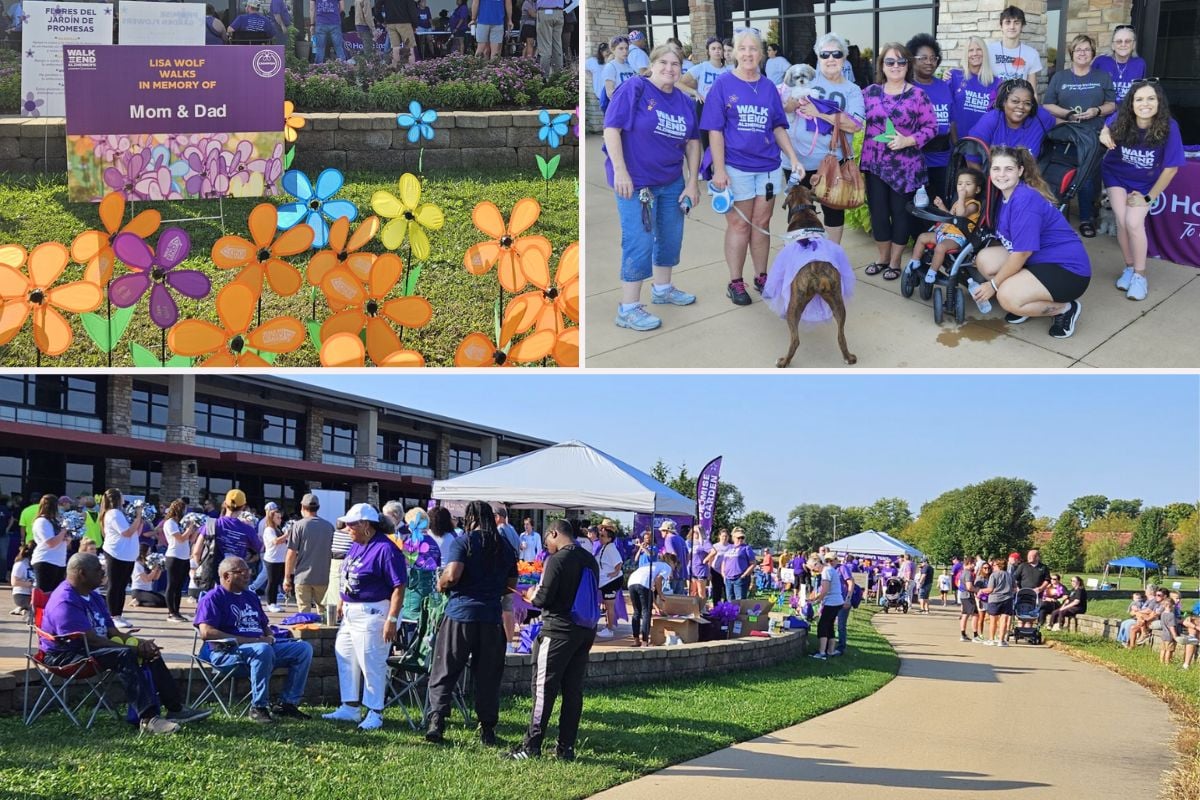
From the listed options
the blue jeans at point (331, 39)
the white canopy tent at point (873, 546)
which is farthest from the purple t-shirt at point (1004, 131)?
the white canopy tent at point (873, 546)

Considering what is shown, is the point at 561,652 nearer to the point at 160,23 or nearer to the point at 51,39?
the point at 160,23

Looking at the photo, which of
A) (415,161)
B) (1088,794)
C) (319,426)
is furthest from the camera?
(319,426)

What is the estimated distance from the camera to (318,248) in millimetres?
9453

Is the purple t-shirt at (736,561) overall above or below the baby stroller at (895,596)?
above

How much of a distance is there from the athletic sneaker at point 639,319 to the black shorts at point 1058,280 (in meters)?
2.63

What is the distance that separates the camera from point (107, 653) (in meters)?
5.12

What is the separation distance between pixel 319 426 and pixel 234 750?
2169 centimetres

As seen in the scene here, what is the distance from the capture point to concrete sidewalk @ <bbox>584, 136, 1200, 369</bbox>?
760 cm

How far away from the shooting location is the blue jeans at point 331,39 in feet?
46.3

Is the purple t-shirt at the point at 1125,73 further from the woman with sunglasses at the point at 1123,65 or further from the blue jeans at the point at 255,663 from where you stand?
the blue jeans at the point at 255,663

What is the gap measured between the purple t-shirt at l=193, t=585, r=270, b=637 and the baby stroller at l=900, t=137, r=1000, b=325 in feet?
16.4

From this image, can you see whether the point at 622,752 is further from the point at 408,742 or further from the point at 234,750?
the point at 234,750

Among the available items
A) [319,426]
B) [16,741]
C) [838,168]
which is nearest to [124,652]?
[16,741]

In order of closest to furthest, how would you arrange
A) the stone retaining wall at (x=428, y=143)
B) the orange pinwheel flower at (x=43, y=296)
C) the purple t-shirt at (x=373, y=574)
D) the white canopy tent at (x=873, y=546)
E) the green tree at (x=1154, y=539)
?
the purple t-shirt at (x=373, y=574) → the orange pinwheel flower at (x=43, y=296) → the stone retaining wall at (x=428, y=143) → the white canopy tent at (x=873, y=546) → the green tree at (x=1154, y=539)
